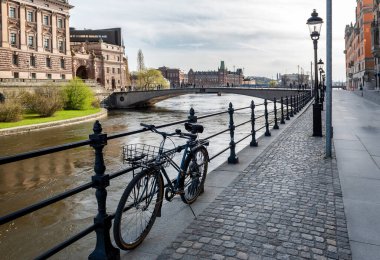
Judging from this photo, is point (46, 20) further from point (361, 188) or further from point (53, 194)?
point (361, 188)

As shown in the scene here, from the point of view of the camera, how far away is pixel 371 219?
181 inches

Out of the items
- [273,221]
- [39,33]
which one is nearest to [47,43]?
[39,33]

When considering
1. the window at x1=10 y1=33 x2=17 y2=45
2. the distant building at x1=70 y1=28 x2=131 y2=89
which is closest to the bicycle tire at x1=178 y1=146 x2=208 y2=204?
the window at x1=10 y1=33 x2=17 y2=45

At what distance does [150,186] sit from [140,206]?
27 centimetres

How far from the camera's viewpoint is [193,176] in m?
5.16

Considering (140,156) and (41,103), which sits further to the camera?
(41,103)

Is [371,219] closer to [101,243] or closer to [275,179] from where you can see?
[275,179]

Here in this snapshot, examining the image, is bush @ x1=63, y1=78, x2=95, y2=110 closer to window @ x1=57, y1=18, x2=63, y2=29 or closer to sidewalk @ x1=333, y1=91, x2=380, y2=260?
window @ x1=57, y1=18, x2=63, y2=29

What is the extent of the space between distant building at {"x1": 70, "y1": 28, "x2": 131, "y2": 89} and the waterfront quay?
77.7m

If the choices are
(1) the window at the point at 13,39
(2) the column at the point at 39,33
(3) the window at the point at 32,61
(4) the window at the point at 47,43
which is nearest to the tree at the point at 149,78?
(4) the window at the point at 47,43

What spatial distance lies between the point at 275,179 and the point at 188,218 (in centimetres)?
260

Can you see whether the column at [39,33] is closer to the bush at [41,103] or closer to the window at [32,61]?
the window at [32,61]

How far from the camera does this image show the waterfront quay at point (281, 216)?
3809 mm

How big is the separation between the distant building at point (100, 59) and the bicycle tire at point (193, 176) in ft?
257
